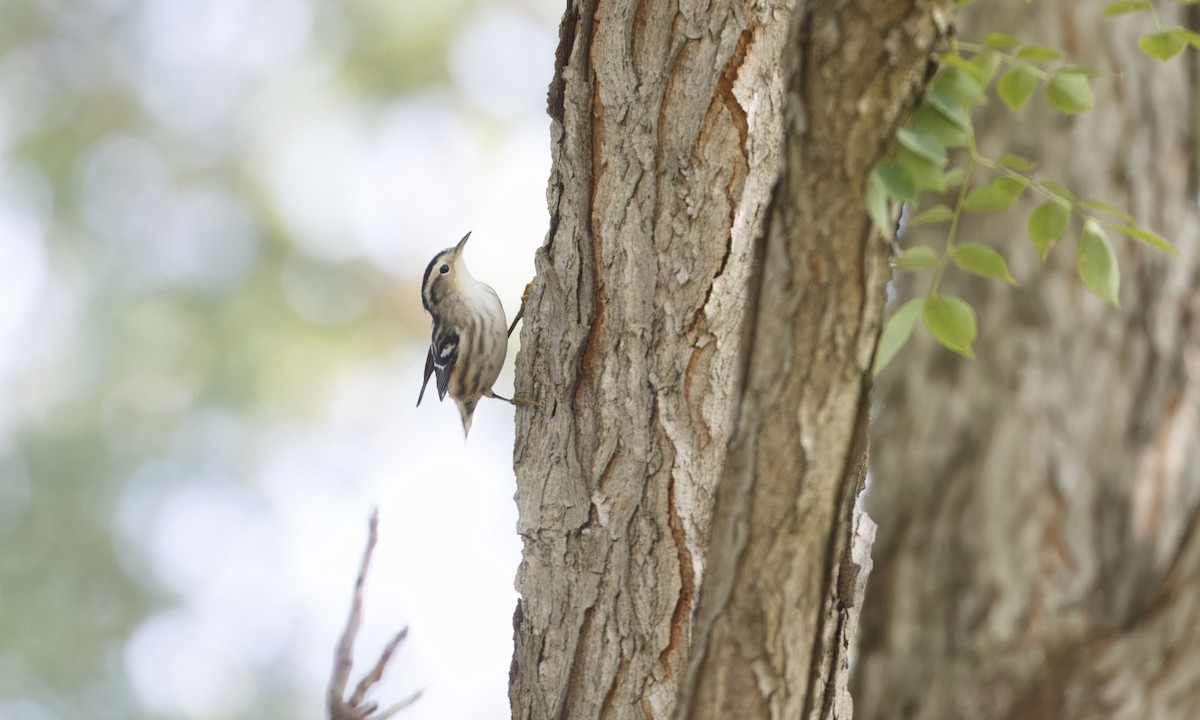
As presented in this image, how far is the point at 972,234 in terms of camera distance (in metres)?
1.81

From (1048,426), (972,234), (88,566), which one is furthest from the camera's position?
(88,566)

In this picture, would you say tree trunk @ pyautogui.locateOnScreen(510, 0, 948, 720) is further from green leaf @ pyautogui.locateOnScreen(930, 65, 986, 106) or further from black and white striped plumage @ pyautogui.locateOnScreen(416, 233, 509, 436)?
black and white striped plumage @ pyautogui.locateOnScreen(416, 233, 509, 436)

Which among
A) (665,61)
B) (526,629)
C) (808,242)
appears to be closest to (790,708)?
(808,242)

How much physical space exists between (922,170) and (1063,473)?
50 cm

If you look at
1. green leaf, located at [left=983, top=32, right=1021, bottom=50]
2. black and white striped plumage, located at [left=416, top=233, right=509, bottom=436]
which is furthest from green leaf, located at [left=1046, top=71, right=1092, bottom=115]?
black and white striped plumage, located at [left=416, top=233, right=509, bottom=436]

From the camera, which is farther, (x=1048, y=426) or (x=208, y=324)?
(x=208, y=324)

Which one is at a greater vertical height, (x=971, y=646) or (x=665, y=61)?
(x=665, y=61)

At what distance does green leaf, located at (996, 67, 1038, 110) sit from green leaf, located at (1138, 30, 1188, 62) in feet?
0.48

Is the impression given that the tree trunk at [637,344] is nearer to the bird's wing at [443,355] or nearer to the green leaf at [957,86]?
the green leaf at [957,86]

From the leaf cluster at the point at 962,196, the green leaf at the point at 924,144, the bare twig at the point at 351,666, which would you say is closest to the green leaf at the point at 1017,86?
the leaf cluster at the point at 962,196

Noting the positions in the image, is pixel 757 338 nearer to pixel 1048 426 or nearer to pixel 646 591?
pixel 1048 426

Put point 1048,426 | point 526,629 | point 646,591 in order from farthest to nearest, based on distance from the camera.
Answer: point 526,629 → point 646,591 → point 1048,426

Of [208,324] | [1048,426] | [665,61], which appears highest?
[208,324]

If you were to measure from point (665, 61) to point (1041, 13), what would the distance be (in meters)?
0.83
